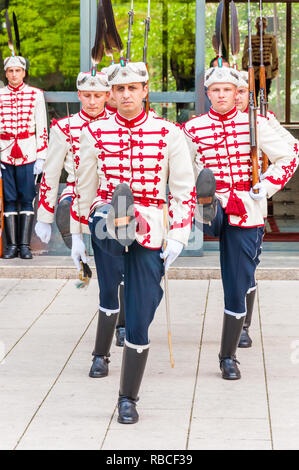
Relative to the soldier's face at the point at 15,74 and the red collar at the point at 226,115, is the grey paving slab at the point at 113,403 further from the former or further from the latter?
the soldier's face at the point at 15,74

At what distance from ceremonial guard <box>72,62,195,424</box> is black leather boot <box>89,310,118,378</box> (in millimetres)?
801

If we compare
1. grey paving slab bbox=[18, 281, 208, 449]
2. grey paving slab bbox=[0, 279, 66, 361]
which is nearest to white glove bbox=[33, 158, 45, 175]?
grey paving slab bbox=[0, 279, 66, 361]

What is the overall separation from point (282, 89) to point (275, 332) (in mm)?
9452

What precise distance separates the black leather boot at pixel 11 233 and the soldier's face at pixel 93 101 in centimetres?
327

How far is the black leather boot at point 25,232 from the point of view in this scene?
947cm

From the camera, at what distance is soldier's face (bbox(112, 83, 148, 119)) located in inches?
→ 202

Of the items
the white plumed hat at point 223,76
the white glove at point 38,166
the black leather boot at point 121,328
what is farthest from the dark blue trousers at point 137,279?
the white glove at point 38,166

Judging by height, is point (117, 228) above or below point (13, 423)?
above

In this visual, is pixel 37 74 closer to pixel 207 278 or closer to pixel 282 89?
pixel 207 278

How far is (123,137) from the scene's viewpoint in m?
5.18

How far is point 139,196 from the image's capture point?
205 inches

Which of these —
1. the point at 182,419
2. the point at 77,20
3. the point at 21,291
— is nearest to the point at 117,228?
the point at 182,419

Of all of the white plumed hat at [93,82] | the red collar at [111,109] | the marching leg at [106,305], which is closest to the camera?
the marching leg at [106,305]
